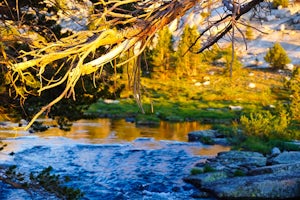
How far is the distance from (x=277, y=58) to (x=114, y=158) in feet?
129

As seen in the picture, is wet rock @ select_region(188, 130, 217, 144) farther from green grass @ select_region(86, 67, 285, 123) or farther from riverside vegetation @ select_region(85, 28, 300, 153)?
green grass @ select_region(86, 67, 285, 123)

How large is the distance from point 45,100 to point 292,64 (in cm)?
5204

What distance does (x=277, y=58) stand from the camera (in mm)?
55594

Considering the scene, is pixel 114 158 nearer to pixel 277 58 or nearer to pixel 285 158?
pixel 285 158

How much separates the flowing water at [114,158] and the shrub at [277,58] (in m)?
29.2

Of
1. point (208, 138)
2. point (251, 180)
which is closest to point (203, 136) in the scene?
point (208, 138)

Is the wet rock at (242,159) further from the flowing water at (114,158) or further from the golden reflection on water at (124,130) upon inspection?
→ the golden reflection on water at (124,130)

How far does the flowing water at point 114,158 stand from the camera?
52.3 feet

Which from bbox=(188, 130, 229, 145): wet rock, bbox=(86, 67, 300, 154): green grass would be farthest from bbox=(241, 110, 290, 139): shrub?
bbox=(188, 130, 229, 145): wet rock

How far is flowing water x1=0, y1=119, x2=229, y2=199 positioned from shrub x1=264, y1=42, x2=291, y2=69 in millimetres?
29165

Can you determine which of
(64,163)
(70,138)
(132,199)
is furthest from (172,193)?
(70,138)

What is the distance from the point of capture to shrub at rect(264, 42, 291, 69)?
2188 inches

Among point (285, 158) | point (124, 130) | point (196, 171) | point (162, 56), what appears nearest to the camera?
point (196, 171)

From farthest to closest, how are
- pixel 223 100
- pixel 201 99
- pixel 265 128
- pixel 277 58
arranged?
pixel 277 58 < pixel 201 99 < pixel 223 100 < pixel 265 128
